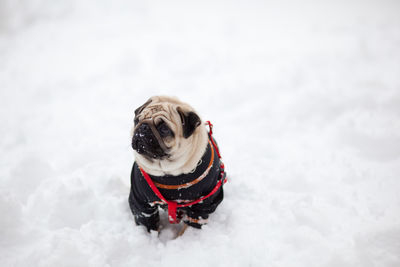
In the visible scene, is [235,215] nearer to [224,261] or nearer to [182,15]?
[224,261]

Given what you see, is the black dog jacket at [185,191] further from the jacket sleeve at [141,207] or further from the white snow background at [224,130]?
the white snow background at [224,130]

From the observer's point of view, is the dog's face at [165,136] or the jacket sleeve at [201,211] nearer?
the dog's face at [165,136]

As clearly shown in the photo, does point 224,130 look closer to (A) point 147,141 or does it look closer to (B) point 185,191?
(B) point 185,191

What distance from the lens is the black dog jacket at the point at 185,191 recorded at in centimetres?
292

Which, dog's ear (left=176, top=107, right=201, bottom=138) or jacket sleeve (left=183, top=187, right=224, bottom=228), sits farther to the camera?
jacket sleeve (left=183, top=187, right=224, bottom=228)

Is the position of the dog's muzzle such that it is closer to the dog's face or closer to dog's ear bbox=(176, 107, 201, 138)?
the dog's face

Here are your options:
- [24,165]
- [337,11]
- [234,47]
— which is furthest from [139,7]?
[24,165]

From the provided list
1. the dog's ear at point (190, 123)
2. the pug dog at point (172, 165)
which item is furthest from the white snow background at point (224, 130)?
the dog's ear at point (190, 123)

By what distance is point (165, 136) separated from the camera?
2.69 m

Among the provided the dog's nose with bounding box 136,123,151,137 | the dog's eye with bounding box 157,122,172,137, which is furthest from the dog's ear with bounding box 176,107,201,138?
the dog's nose with bounding box 136,123,151,137

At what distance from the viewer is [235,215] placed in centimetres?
346

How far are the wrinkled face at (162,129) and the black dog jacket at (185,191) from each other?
357mm

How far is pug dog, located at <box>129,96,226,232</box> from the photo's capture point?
265 centimetres

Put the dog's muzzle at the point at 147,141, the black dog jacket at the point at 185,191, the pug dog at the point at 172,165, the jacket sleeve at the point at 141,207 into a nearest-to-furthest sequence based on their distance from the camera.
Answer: the dog's muzzle at the point at 147,141 → the pug dog at the point at 172,165 → the black dog jacket at the point at 185,191 → the jacket sleeve at the point at 141,207
